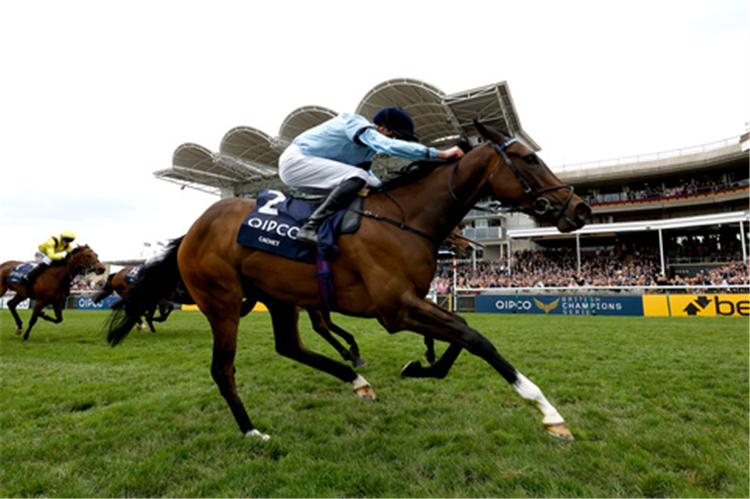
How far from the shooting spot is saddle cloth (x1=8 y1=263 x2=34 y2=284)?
11.4m

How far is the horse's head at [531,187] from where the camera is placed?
330 cm

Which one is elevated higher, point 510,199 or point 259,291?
point 510,199

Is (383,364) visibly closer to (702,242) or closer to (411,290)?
(411,290)

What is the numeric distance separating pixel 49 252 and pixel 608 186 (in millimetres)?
45155

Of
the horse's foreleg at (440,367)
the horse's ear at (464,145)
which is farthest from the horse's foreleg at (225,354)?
the horse's ear at (464,145)

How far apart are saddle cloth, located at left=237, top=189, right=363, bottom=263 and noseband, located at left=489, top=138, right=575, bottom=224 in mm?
1303

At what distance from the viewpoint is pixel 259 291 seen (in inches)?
156

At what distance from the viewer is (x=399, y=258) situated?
3.32m

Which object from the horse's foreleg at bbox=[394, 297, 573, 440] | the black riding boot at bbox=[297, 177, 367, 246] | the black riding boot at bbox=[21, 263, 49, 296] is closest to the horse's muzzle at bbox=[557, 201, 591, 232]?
the horse's foreleg at bbox=[394, 297, 573, 440]

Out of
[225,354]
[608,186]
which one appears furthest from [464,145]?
[608,186]

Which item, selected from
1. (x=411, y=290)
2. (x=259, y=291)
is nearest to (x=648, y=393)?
(x=411, y=290)

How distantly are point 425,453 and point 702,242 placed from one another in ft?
136

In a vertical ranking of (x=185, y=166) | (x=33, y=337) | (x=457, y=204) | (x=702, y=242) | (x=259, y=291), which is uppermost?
(x=185, y=166)

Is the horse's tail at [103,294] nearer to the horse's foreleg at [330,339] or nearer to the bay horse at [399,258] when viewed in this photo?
the horse's foreleg at [330,339]
